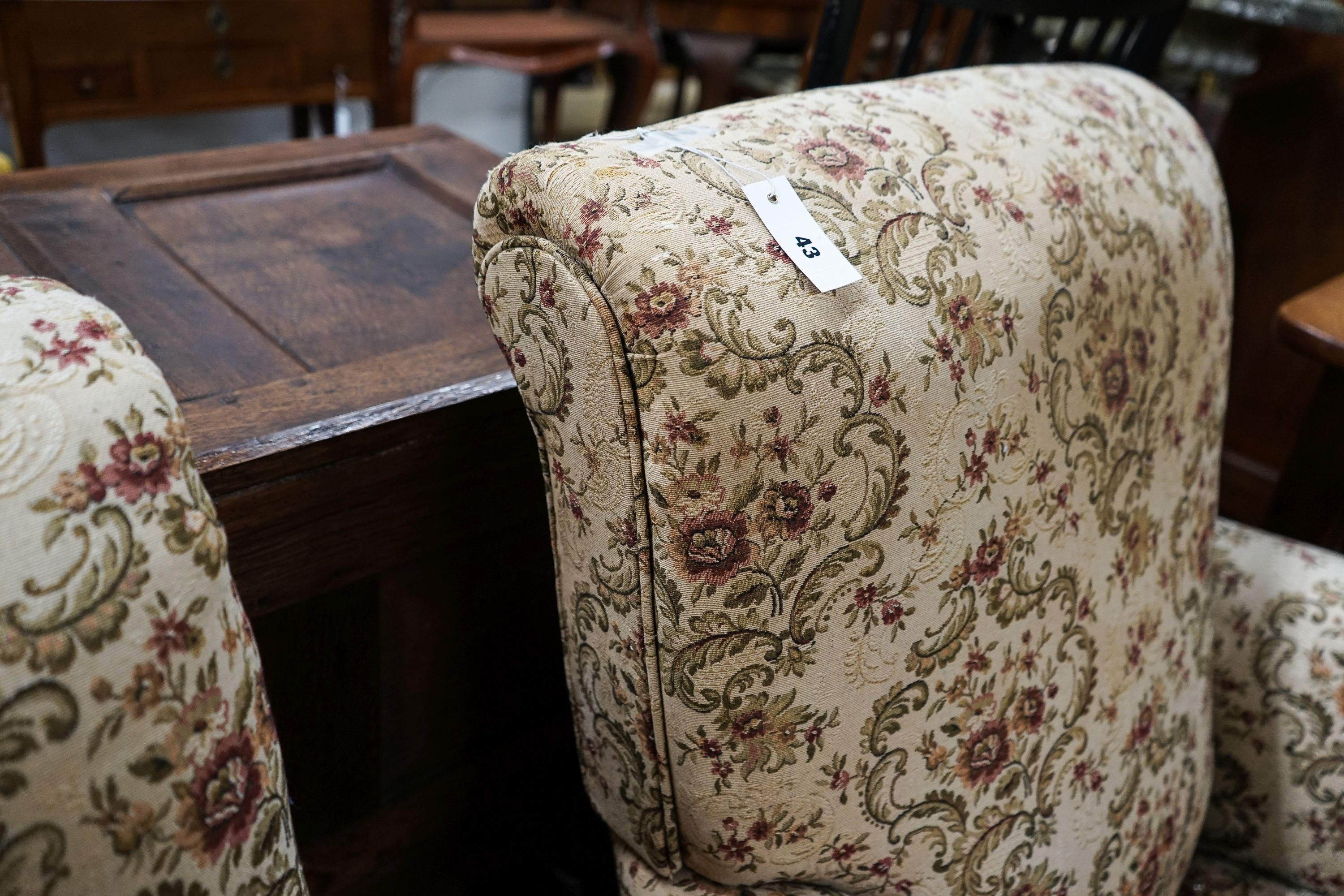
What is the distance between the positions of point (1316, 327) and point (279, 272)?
862 millimetres

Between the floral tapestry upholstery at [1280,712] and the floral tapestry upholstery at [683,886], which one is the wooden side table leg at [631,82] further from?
the floral tapestry upholstery at [683,886]

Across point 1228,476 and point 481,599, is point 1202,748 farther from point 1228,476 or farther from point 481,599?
point 1228,476

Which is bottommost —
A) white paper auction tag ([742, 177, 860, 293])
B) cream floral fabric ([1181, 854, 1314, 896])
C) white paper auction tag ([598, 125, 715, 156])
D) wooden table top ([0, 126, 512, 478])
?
cream floral fabric ([1181, 854, 1314, 896])

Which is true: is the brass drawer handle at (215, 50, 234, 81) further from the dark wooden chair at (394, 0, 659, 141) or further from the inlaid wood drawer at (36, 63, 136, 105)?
the dark wooden chair at (394, 0, 659, 141)

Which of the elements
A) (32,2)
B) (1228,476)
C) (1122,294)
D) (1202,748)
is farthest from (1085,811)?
(32,2)

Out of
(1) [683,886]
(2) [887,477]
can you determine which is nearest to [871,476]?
(2) [887,477]

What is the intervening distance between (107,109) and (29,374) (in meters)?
1.52

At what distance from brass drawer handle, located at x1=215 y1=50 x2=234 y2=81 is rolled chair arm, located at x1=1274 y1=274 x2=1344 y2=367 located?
1604 mm

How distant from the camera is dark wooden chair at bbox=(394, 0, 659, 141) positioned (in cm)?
198

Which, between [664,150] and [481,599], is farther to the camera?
[481,599]

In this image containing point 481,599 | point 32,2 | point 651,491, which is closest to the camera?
point 651,491

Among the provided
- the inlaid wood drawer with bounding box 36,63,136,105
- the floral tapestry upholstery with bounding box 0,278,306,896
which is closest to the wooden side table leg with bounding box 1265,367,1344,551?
the floral tapestry upholstery with bounding box 0,278,306,896

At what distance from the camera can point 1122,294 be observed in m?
0.65

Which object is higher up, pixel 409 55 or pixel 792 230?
pixel 792 230
